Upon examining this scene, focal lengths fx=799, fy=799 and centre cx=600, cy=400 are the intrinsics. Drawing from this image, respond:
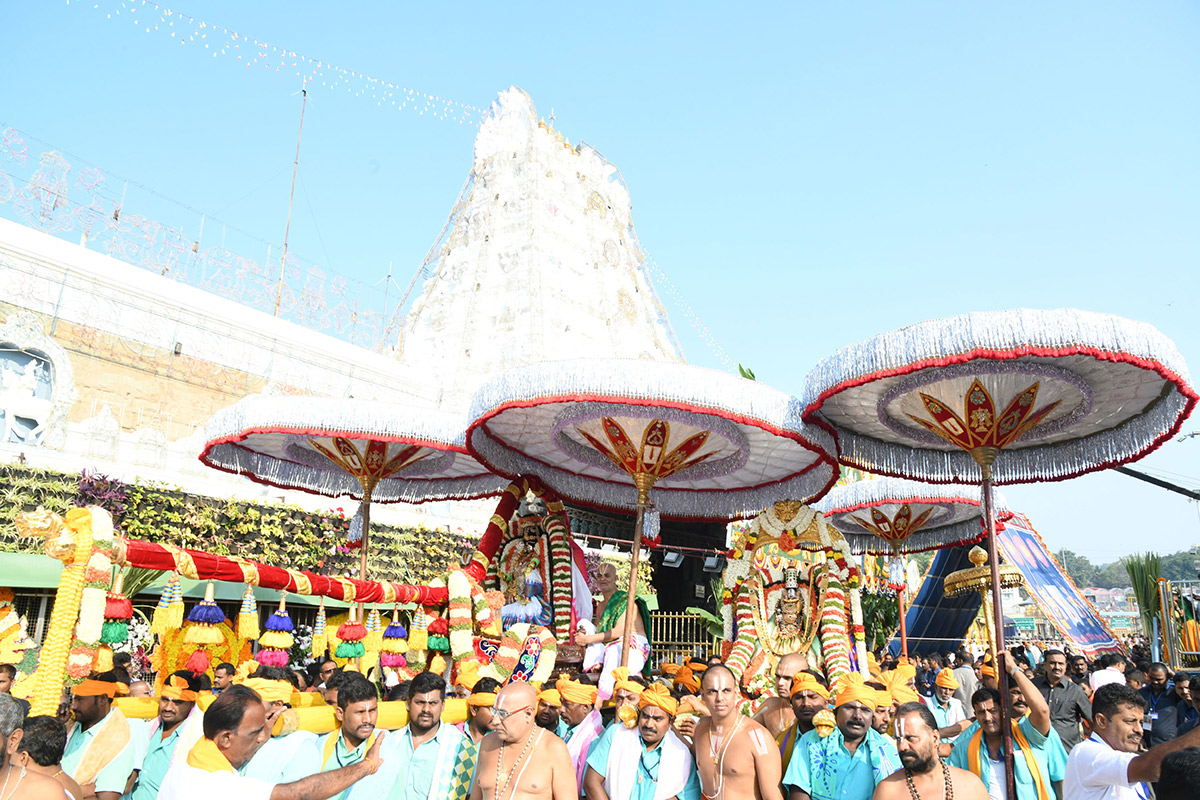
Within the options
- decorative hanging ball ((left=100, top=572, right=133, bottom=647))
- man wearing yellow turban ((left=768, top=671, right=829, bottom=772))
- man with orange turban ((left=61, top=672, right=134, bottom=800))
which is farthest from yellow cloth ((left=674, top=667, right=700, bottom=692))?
decorative hanging ball ((left=100, top=572, right=133, bottom=647))

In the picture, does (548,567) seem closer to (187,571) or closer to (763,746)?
(187,571)

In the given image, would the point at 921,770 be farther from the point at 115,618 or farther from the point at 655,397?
the point at 115,618

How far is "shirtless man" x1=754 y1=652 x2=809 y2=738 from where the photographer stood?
525 centimetres

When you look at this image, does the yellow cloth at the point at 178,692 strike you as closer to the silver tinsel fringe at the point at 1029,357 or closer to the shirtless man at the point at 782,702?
the shirtless man at the point at 782,702

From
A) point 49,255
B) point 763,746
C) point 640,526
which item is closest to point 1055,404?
point 640,526

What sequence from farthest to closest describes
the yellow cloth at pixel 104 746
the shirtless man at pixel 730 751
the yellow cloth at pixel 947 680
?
1. the yellow cloth at pixel 947 680
2. the yellow cloth at pixel 104 746
3. the shirtless man at pixel 730 751

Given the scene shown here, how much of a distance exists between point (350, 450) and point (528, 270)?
23.4m

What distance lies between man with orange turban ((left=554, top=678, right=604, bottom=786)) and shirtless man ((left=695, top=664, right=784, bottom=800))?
1.02 meters

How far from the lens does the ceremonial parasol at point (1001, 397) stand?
6.53 meters

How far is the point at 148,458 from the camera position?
17.0 m

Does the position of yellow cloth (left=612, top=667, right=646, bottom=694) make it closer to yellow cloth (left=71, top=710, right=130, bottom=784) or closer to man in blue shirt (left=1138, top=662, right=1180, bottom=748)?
yellow cloth (left=71, top=710, right=130, bottom=784)

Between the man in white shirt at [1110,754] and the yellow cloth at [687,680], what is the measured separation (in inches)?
147

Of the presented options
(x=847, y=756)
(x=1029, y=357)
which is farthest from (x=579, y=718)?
(x=1029, y=357)

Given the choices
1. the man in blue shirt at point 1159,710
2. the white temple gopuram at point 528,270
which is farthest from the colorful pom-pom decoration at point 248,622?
the white temple gopuram at point 528,270
